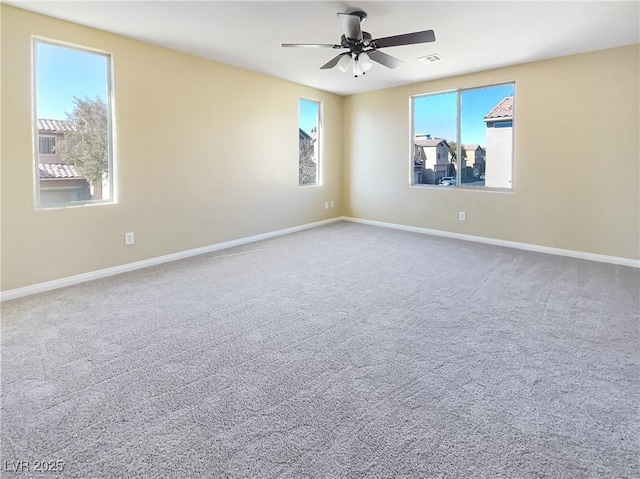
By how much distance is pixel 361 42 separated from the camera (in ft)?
11.6

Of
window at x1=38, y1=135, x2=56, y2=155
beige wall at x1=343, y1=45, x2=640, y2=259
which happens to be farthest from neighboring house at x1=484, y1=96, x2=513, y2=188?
window at x1=38, y1=135, x2=56, y2=155

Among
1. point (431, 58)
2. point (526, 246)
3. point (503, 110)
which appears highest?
point (431, 58)

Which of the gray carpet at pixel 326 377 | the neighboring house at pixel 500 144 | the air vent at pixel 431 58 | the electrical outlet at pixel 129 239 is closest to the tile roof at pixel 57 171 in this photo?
the electrical outlet at pixel 129 239

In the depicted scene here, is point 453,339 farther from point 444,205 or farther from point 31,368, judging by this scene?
point 444,205

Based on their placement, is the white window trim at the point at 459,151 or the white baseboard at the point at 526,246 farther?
the white window trim at the point at 459,151

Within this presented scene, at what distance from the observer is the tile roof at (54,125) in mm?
3628

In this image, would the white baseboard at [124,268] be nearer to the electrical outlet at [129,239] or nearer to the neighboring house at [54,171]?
the electrical outlet at [129,239]

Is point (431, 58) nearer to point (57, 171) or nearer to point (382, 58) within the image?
point (382, 58)

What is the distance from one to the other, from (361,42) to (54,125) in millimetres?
2993

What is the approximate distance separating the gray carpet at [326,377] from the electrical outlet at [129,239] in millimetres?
538

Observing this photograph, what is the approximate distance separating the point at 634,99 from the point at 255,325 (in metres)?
4.80

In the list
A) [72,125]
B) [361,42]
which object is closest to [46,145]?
[72,125]

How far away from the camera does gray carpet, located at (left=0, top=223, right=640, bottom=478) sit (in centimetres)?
159

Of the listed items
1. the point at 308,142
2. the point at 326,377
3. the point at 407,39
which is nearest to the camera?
the point at 326,377
